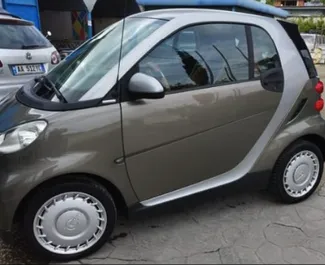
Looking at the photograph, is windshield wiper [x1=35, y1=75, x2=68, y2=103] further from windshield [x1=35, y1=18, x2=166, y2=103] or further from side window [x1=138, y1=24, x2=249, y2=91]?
side window [x1=138, y1=24, x2=249, y2=91]

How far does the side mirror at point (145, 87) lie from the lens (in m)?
2.37

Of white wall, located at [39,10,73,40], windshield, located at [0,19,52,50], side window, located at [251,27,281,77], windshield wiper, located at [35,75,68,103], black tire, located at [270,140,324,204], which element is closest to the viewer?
windshield wiper, located at [35,75,68,103]

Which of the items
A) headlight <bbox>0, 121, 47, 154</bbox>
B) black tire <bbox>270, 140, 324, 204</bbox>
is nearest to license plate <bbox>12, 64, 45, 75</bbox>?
headlight <bbox>0, 121, 47, 154</bbox>

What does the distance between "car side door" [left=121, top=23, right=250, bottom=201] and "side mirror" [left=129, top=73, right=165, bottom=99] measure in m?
0.07

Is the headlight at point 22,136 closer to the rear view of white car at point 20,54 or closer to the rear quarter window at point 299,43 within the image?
the rear quarter window at point 299,43

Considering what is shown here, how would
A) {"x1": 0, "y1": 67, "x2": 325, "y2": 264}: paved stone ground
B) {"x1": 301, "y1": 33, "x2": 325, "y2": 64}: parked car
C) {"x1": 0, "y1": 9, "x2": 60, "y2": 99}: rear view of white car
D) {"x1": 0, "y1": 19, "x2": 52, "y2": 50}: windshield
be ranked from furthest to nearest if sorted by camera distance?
{"x1": 301, "y1": 33, "x2": 325, "y2": 64}: parked car, {"x1": 0, "y1": 19, "x2": 52, "y2": 50}: windshield, {"x1": 0, "y1": 9, "x2": 60, "y2": 99}: rear view of white car, {"x1": 0, "y1": 67, "x2": 325, "y2": 264}: paved stone ground

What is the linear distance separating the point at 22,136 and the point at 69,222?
2.02 feet

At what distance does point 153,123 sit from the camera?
2.52m

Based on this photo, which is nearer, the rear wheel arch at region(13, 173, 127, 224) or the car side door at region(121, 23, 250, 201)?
the rear wheel arch at region(13, 173, 127, 224)

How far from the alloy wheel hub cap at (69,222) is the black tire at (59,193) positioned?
2 centimetres

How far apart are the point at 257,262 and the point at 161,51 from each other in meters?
1.53

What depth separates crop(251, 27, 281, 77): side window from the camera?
2930 mm

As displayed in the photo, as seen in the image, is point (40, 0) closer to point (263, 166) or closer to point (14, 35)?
point (14, 35)

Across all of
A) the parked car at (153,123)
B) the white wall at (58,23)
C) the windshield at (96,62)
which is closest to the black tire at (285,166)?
the parked car at (153,123)
